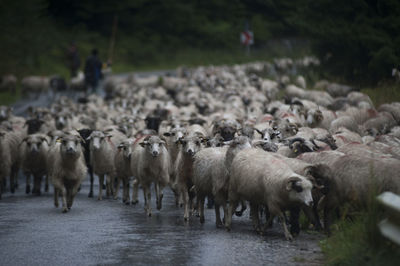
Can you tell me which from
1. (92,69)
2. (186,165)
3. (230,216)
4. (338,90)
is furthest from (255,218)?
(92,69)

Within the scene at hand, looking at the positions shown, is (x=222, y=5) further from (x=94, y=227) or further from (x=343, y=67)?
(x=94, y=227)

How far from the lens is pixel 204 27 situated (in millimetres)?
72250

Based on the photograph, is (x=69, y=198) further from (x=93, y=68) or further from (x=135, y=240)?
(x=93, y=68)

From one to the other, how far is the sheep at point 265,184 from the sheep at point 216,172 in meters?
0.30

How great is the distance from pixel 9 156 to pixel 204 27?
2243 inches

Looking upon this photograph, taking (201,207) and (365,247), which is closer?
(365,247)

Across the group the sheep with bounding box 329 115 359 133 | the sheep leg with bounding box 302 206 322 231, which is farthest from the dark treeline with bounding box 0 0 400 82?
the sheep leg with bounding box 302 206 322 231

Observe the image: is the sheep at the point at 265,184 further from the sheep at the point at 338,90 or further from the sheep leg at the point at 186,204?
the sheep at the point at 338,90

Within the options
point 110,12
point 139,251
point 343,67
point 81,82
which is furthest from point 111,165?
point 110,12

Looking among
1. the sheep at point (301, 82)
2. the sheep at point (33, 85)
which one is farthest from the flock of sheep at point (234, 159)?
the sheep at point (33, 85)

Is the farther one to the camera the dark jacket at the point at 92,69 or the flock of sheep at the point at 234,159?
the dark jacket at the point at 92,69

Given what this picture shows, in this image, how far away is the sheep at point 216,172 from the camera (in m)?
11.5

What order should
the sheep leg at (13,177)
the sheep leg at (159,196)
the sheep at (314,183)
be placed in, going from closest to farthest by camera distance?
the sheep at (314,183) < the sheep leg at (159,196) < the sheep leg at (13,177)

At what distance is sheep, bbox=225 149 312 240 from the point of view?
32.0 feet
